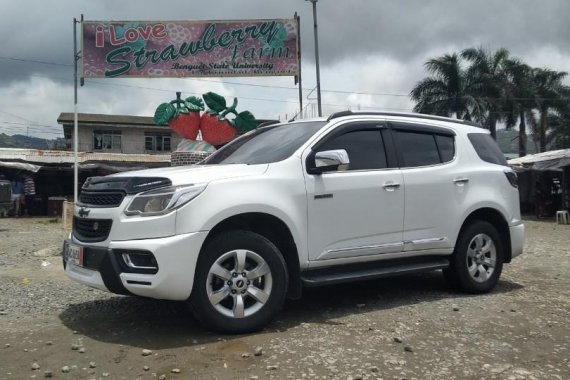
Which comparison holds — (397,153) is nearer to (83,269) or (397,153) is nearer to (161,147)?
(83,269)

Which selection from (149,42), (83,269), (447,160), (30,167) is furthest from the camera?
(30,167)

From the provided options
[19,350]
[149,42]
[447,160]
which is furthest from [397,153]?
[149,42]

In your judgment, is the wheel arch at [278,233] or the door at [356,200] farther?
the door at [356,200]

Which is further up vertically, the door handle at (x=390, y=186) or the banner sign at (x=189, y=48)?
the banner sign at (x=189, y=48)

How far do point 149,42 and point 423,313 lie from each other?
501 inches

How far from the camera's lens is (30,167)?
23922 millimetres

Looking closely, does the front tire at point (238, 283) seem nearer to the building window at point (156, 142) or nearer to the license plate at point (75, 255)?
the license plate at point (75, 255)

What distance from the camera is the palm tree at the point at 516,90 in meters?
37.0

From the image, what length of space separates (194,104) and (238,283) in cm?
992

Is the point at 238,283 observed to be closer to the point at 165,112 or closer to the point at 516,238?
the point at 516,238

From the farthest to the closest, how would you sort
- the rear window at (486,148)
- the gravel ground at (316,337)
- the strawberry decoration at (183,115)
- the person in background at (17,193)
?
the person in background at (17,193)
the strawberry decoration at (183,115)
the rear window at (486,148)
the gravel ground at (316,337)

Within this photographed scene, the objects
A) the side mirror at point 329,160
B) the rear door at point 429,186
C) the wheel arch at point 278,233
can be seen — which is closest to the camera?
the wheel arch at point 278,233

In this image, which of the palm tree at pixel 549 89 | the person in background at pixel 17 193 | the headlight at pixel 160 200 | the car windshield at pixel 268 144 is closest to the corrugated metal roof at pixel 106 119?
the person in background at pixel 17 193

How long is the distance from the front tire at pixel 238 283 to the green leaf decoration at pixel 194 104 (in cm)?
964
